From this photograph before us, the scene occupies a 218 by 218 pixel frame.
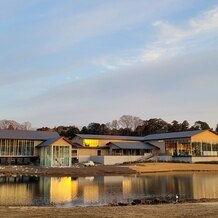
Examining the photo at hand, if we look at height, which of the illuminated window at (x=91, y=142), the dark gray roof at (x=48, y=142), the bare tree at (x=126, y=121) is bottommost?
the dark gray roof at (x=48, y=142)

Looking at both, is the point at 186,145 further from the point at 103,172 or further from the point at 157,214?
the point at 157,214

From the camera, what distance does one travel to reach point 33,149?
5062 cm

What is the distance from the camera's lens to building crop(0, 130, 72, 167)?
155ft

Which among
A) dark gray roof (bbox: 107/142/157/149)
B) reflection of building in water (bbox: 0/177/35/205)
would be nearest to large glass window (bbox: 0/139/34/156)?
dark gray roof (bbox: 107/142/157/149)

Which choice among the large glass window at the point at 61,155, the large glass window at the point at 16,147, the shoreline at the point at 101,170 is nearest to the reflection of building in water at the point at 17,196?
the shoreline at the point at 101,170

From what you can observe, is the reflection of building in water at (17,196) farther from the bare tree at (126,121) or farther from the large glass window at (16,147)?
the bare tree at (126,121)

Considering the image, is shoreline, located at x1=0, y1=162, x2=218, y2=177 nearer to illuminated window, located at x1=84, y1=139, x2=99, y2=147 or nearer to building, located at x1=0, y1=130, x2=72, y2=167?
building, located at x1=0, y1=130, x2=72, y2=167

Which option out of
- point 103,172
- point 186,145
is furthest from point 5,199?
point 186,145

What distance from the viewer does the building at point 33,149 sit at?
47.2m

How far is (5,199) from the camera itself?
797 inches

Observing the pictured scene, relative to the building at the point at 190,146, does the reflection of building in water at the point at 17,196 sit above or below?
below

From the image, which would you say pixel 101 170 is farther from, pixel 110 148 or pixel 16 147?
pixel 110 148

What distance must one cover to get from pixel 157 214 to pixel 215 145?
54.0 m

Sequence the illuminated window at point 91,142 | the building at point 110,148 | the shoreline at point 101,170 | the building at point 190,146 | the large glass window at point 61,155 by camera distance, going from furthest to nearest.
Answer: the illuminated window at point 91,142, the building at point 190,146, the building at point 110,148, the large glass window at point 61,155, the shoreline at point 101,170
